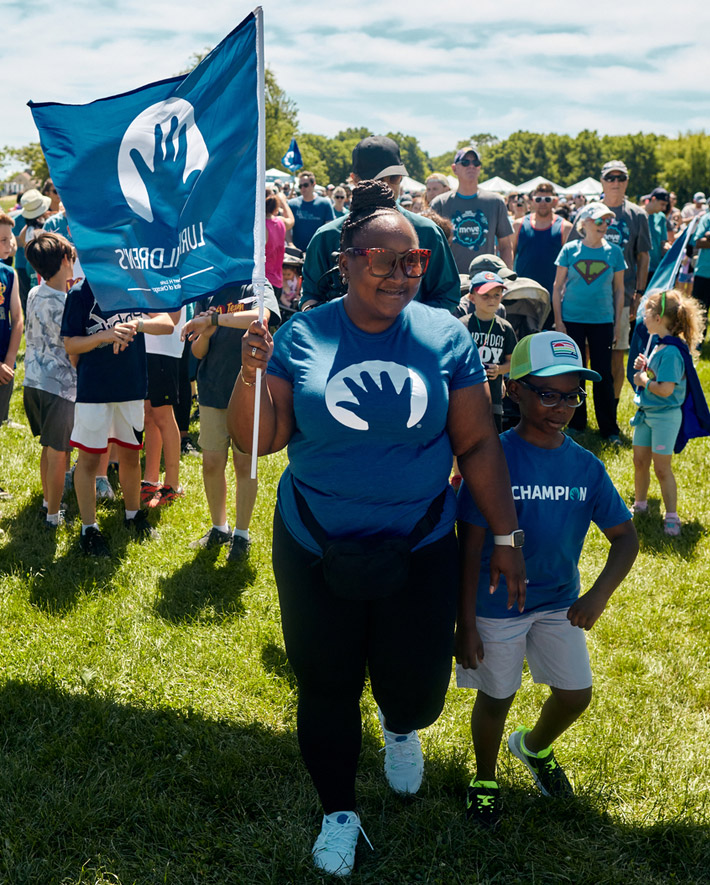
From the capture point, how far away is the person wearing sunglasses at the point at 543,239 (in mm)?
9312

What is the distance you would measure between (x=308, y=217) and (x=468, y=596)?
10.9 meters

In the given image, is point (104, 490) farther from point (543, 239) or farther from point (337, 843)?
point (543, 239)

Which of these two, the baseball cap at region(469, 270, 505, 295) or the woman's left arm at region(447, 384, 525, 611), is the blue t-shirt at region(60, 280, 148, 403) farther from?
the woman's left arm at region(447, 384, 525, 611)

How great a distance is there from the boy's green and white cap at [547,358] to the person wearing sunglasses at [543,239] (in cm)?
668

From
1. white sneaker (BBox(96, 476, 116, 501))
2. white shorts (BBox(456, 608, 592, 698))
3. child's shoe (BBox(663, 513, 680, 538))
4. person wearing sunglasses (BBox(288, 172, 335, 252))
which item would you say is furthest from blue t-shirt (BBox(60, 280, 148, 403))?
person wearing sunglasses (BBox(288, 172, 335, 252))

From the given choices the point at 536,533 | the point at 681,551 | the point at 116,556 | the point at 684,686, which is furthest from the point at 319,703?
the point at 681,551

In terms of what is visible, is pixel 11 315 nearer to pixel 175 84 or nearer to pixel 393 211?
pixel 175 84

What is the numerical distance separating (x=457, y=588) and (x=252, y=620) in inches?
76.7

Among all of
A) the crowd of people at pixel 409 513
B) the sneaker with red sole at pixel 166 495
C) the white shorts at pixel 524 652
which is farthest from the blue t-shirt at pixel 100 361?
the white shorts at pixel 524 652

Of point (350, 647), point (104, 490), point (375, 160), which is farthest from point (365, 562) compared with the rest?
point (104, 490)

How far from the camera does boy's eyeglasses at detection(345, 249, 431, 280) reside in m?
2.50

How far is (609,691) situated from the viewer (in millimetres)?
3895

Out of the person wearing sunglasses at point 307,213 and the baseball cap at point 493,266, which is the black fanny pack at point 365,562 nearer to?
the baseball cap at point 493,266

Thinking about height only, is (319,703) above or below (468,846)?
above
